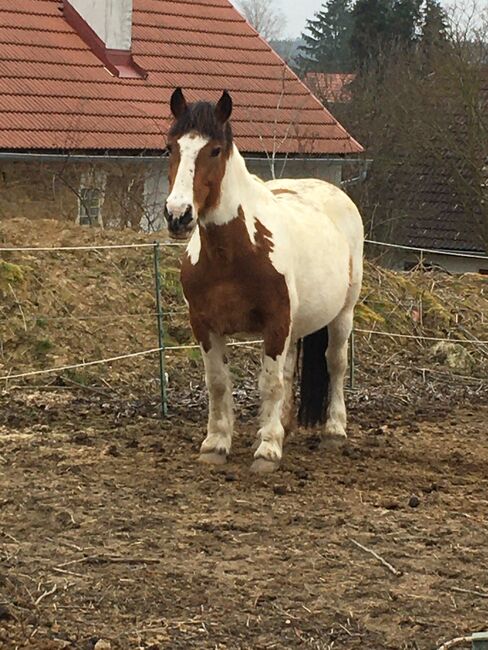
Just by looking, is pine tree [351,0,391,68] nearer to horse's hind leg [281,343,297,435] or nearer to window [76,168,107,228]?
window [76,168,107,228]

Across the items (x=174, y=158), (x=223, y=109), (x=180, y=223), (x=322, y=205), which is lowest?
(x=322, y=205)

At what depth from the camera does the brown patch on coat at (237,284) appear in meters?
6.93

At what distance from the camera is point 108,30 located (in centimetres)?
1816

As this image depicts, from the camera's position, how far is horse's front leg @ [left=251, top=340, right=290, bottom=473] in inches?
280

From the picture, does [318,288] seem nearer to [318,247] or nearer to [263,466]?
[318,247]

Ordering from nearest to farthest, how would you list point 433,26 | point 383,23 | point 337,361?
1. point 337,361
2. point 433,26
3. point 383,23

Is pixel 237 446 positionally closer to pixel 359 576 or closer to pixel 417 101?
pixel 359 576

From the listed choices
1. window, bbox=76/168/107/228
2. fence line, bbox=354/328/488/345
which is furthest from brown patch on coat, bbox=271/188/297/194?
window, bbox=76/168/107/228

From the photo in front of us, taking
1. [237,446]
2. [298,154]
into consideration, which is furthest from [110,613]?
[298,154]

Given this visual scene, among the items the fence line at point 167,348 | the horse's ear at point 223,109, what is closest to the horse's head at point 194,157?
the horse's ear at point 223,109

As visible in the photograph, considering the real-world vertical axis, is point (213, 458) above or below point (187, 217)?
below

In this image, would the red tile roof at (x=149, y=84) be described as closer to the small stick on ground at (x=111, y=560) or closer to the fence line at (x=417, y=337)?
the fence line at (x=417, y=337)

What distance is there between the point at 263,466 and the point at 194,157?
1.81 meters

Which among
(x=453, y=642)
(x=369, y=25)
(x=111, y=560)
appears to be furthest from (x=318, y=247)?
(x=369, y=25)
